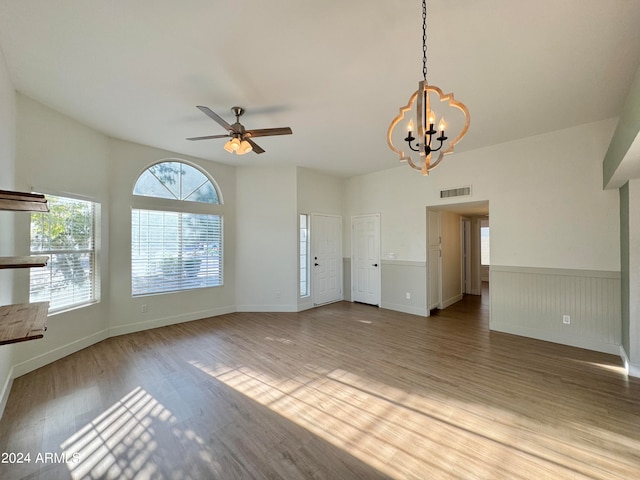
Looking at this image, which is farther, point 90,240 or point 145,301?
point 145,301

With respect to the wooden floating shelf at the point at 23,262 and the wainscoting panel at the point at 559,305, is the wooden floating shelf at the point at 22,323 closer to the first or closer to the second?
the wooden floating shelf at the point at 23,262

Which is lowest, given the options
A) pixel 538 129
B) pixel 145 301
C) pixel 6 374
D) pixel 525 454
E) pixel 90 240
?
pixel 525 454

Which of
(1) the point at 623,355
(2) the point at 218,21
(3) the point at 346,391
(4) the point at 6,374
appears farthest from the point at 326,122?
(1) the point at 623,355

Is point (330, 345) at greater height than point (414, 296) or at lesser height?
lesser

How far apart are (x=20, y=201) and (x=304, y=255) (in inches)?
179

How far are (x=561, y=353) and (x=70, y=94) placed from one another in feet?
21.7

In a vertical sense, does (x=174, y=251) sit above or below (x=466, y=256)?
above

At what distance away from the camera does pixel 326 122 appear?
11.3 feet

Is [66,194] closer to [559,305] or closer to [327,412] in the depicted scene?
[327,412]

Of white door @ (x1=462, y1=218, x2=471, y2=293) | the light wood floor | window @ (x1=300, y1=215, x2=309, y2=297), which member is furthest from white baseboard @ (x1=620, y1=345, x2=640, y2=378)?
window @ (x1=300, y1=215, x2=309, y2=297)

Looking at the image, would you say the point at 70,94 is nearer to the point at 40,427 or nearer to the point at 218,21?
the point at 218,21

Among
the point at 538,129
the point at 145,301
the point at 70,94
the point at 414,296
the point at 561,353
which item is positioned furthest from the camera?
the point at 414,296

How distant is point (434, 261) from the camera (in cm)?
547

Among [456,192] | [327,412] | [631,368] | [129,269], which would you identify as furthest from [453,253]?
[129,269]
